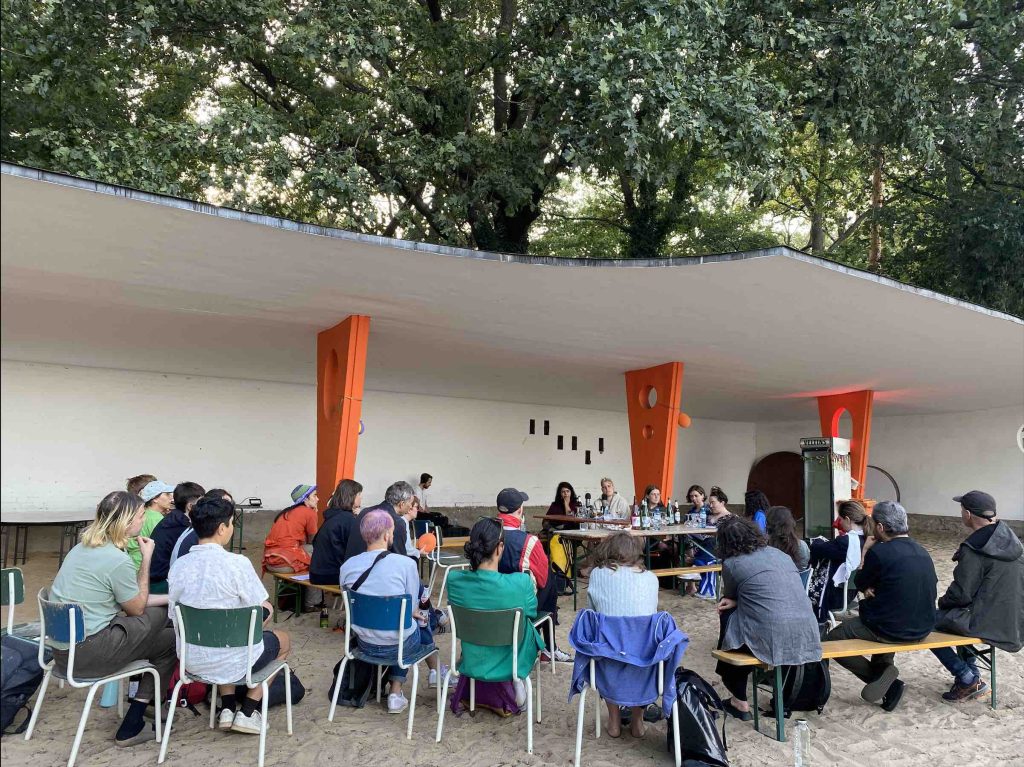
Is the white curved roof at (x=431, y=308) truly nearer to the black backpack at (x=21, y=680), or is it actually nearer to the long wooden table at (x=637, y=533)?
the black backpack at (x=21, y=680)

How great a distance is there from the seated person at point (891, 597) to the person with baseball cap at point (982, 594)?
318 mm

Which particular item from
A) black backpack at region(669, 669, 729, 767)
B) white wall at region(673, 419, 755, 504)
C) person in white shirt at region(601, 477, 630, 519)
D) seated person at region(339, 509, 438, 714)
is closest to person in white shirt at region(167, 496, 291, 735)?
seated person at region(339, 509, 438, 714)

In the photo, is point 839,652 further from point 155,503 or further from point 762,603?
point 155,503

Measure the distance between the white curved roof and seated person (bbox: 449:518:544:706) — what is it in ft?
7.11

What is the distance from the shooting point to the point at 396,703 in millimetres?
4102

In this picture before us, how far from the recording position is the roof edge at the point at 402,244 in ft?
12.2

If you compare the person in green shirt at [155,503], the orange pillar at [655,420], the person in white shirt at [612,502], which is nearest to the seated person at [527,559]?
the person in green shirt at [155,503]

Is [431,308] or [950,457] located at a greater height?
[431,308]

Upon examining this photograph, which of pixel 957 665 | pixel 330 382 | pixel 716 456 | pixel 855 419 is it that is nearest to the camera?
pixel 957 665

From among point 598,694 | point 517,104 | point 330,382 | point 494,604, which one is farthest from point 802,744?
point 517,104

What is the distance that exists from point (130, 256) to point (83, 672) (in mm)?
2787

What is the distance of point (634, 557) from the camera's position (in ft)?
12.0

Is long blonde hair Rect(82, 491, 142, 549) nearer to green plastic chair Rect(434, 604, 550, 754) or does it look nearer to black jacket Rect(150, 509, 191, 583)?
black jacket Rect(150, 509, 191, 583)

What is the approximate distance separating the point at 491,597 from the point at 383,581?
618 mm
